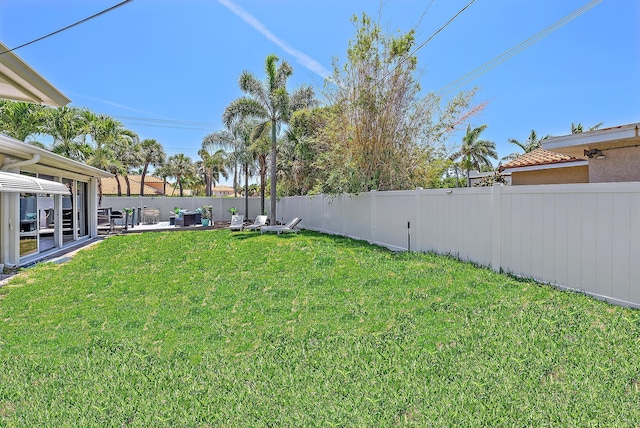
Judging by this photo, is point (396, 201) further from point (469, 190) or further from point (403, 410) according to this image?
point (403, 410)

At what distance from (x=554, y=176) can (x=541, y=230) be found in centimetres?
794

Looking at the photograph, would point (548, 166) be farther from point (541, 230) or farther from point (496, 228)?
point (541, 230)

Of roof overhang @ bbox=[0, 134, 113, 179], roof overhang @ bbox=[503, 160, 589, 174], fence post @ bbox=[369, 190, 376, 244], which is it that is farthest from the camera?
fence post @ bbox=[369, 190, 376, 244]

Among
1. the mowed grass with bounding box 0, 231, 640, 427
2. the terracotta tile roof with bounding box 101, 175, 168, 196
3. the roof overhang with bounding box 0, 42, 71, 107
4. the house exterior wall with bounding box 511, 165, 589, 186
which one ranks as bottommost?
the mowed grass with bounding box 0, 231, 640, 427

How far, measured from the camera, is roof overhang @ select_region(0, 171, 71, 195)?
7505 mm

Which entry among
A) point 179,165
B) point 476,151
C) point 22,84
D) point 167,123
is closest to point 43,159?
point 22,84

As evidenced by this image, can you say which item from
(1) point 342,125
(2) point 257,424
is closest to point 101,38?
(1) point 342,125

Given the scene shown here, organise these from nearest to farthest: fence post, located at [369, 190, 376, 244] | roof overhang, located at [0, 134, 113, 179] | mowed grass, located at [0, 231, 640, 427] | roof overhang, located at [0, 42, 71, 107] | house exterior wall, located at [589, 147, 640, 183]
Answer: mowed grass, located at [0, 231, 640, 427] < roof overhang, located at [0, 42, 71, 107] < house exterior wall, located at [589, 147, 640, 183] < roof overhang, located at [0, 134, 113, 179] < fence post, located at [369, 190, 376, 244]

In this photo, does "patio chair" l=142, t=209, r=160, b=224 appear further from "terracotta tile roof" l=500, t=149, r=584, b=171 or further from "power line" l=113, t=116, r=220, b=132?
"terracotta tile roof" l=500, t=149, r=584, b=171

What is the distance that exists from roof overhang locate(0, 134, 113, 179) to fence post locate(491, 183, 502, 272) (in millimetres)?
11144

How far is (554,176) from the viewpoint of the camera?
11992 millimetres

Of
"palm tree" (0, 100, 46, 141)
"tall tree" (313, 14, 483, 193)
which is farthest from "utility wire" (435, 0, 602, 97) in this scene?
"palm tree" (0, 100, 46, 141)

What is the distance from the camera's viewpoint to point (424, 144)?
1295cm

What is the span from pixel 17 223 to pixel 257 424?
1050 centimetres
